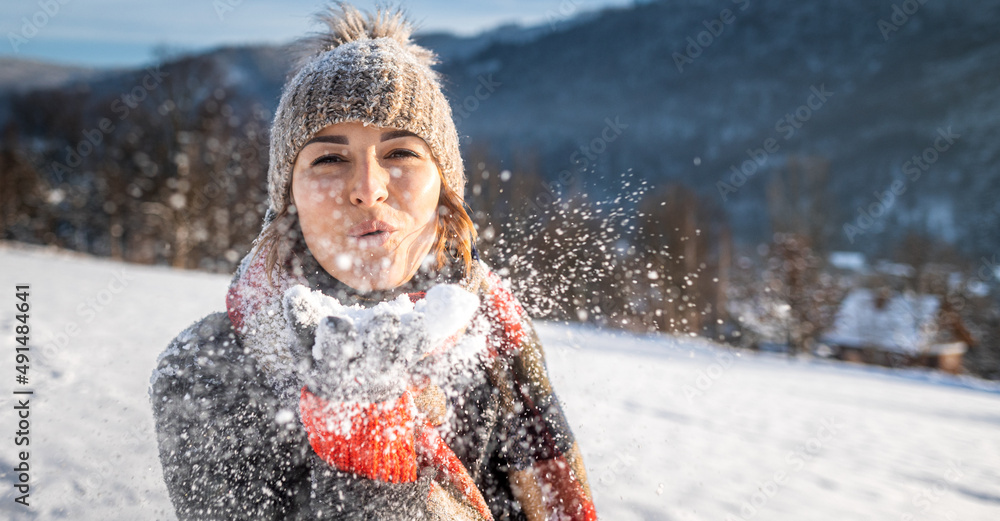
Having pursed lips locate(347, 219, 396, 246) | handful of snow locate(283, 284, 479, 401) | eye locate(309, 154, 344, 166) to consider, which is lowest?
handful of snow locate(283, 284, 479, 401)

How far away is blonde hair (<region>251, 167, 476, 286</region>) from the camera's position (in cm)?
132

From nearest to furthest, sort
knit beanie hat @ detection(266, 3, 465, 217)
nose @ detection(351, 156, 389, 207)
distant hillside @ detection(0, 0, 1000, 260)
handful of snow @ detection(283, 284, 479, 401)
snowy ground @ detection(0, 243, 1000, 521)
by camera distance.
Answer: handful of snow @ detection(283, 284, 479, 401) < nose @ detection(351, 156, 389, 207) < knit beanie hat @ detection(266, 3, 465, 217) < snowy ground @ detection(0, 243, 1000, 521) < distant hillside @ detection(0, 0, 1000, 260)

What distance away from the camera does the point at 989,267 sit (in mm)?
36156

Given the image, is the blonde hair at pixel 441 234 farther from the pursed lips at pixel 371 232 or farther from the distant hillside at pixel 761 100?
the distant hillside at pixel 761 100

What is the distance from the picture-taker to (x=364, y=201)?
45.2 inches

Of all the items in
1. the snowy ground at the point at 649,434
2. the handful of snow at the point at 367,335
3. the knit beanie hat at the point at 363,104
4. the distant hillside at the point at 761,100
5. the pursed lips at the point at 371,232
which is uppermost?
the distant hillside at the point at 761,100

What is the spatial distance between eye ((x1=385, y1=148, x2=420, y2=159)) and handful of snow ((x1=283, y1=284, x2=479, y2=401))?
0.45 metres

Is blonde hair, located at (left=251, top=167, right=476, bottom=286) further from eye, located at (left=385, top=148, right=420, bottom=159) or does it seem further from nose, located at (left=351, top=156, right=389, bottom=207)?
nose, located at (left=351, top=156, right=389, bottom=207)

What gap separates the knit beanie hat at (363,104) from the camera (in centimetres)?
125

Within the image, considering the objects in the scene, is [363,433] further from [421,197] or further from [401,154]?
[401,154]

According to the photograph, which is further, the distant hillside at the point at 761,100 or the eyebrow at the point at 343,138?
the distant hillside at the point at 761,100

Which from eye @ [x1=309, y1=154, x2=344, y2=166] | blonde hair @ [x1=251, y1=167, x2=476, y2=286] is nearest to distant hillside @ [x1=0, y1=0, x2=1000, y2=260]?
blonde hair @ [x1=251, y1=167, x2=476, y2=286]

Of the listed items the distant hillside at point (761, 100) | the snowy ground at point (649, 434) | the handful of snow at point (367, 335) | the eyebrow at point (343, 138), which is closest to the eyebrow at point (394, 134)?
the eyebrow at point (343, 138)

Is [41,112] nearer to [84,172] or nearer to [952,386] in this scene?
[84,172]
